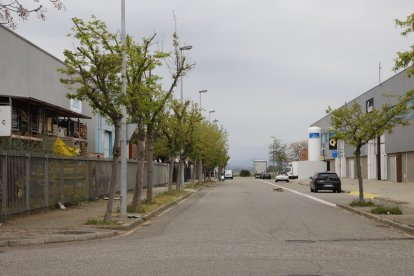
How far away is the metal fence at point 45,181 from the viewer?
1695 centimetres

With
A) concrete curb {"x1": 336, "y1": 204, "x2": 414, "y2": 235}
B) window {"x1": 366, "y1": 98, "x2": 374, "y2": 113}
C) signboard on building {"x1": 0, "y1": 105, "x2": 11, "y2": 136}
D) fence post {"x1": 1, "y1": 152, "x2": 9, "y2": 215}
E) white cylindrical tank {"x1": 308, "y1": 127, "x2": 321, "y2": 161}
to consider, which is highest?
window {"x1": 366, "y1": 98, "x2": 374, "y2": 113}

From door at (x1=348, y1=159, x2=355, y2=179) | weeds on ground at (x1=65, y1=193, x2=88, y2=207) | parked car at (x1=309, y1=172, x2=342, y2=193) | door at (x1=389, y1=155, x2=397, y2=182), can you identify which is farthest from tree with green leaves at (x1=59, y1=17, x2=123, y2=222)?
door at (x1=348, y1=159, x2=355, y2=179)

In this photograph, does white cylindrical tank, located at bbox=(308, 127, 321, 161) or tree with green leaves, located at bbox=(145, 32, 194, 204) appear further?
white cylindrical tank, located at bbox=(308, 127, 321, 161)

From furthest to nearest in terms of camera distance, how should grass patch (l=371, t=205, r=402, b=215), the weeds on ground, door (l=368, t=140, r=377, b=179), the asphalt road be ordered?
1. door (l=368, t=140, r=377, b=179)
2. the weeds on ground
3. grass patch (l=371, t=205, r=402, b=215)
4. the asphalt road

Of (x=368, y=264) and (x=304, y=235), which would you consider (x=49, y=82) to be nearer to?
(x=304, y=235)

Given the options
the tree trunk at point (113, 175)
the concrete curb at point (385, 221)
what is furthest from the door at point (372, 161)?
the tree trunk at point (113, 175)

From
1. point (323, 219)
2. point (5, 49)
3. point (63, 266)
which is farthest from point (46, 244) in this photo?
point (5, 49)

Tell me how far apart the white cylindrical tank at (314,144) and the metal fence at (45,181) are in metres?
61.8

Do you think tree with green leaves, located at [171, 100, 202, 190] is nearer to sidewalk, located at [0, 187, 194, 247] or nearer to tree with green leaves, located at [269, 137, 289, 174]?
sidewalk, located at [0, 187, 194, 247]

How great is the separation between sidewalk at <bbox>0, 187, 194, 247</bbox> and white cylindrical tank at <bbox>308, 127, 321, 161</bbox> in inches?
2759

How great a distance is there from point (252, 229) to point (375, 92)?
47.7 metres

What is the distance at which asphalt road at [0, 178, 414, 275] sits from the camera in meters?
8.95

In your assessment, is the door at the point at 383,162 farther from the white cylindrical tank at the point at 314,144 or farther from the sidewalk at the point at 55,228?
the sidewalk at the point at 55,228

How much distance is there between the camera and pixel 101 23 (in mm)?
16812
